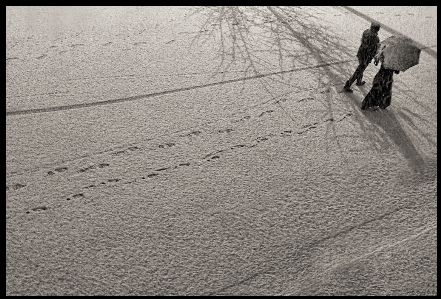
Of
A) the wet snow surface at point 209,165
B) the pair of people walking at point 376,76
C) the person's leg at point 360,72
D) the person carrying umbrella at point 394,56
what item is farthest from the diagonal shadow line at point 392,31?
the person carrying umbrella at point 394,56

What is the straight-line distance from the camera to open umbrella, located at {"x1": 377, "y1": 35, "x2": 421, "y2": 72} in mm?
2480

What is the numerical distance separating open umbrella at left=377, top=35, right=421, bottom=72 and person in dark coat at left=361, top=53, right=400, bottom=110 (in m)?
0.09

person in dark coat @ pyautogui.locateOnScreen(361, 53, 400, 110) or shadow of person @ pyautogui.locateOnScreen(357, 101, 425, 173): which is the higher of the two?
person in dark coat @ pyautogui.locateOnScreen(361, 53, 400, 110)

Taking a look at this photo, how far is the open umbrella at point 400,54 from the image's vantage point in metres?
2.48

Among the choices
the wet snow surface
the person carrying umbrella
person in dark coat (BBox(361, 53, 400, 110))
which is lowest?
the wet snow surface

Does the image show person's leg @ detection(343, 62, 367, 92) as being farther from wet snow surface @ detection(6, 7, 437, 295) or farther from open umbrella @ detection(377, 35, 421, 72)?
open umbrella @ detection(377, 35, 421, 72)

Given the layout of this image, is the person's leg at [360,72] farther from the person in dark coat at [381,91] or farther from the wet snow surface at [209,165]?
the person in dark coat at [381,91]

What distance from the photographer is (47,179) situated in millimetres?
2119

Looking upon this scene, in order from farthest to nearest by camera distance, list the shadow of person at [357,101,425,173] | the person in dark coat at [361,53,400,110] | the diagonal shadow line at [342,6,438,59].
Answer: the diagonal shadow line at [342,6,438,59] → the person in dark coat at [361,53,400,110] → the shadow of person at [357,101,425,173]

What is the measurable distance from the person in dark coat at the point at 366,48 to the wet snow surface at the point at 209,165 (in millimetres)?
91

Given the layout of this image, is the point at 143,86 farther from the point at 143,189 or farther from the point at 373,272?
the point at 373,272

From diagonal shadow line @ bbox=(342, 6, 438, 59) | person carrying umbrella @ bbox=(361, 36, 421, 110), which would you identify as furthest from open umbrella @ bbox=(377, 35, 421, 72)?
diagonal shadow line @ bbox=(342, 6, 438, 59)

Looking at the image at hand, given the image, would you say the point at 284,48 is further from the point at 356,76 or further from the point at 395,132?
the point at 395,132
